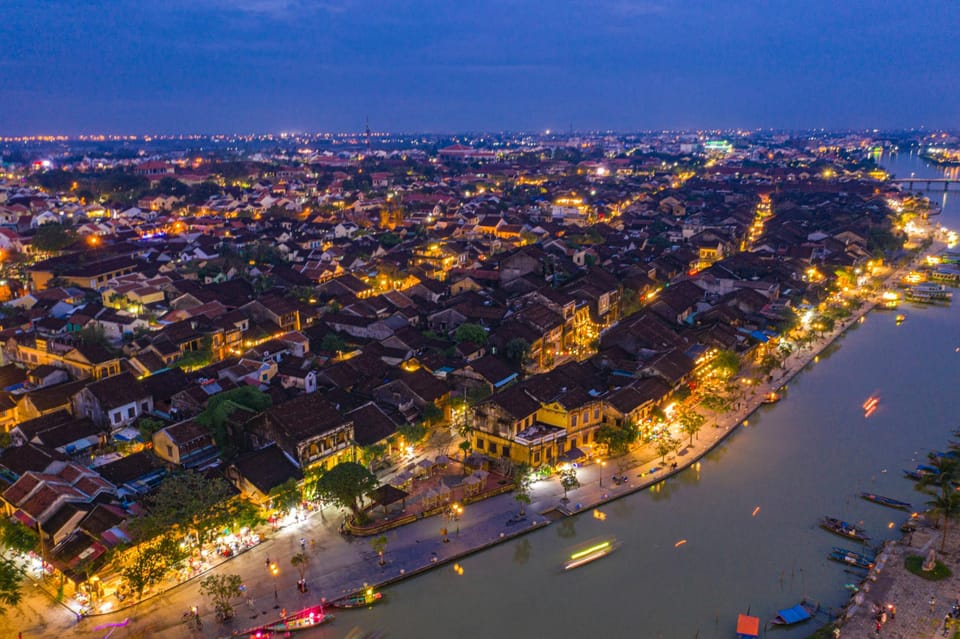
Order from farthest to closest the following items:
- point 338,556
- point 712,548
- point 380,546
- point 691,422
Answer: point 691,422 → point 712,548 → point 380,546 → point 338,556

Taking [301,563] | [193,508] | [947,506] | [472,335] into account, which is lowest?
[301,563]

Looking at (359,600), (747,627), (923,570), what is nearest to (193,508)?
(359,600)

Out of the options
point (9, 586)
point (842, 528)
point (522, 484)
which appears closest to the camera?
point (9, 586)

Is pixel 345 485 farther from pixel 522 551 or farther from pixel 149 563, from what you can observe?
pixel 522 551

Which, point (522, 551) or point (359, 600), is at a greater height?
point (359, 600)

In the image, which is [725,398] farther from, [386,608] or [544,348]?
[386,608]

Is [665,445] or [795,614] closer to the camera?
[795,614]
